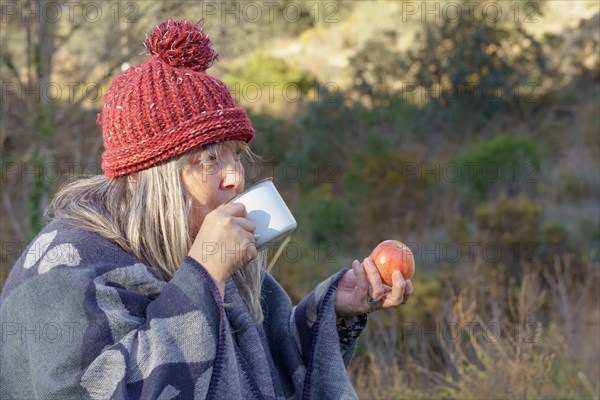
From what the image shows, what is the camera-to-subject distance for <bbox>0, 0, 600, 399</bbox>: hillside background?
477cm

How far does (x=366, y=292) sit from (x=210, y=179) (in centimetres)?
53

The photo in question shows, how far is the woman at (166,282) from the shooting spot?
1.71 m

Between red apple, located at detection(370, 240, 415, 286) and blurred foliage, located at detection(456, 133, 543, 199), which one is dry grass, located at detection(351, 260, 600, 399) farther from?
blurred foliage, located at detection(456, 133, 543, 199)

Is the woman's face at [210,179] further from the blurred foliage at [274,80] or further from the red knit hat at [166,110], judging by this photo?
the blurred foliage at [274,80]

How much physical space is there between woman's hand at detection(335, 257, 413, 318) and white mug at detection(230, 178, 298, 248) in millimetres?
327

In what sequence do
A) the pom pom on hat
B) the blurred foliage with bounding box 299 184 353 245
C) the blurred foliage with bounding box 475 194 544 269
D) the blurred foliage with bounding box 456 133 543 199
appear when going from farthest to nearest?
the blurred foliage with bounding box 456 133 543 199
the blurred foliage with bounding box 299 184 353 245
the blurred foliage with bounding box 475 194 544 269
the pom pom on hat

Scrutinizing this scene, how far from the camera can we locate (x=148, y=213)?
192cm

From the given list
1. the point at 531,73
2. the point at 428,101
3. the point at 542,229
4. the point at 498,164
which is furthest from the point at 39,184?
the point at 531,73

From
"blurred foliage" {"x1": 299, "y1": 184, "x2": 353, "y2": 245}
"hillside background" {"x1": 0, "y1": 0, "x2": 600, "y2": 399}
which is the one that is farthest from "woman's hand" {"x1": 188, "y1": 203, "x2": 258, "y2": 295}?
"blurred foliage" {"x1": 299, "y1": 184, "x2": 353, "y2": 245}

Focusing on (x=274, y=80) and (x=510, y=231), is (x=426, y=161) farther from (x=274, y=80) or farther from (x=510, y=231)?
(x=274, y=80)

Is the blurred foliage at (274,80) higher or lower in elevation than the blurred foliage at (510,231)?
higher

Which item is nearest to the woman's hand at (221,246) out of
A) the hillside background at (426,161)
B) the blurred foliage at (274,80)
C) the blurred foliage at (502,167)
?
the hillside background at (426,161)

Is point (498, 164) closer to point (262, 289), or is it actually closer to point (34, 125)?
point (34, 125)

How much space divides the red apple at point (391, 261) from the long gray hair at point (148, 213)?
0.50 m
